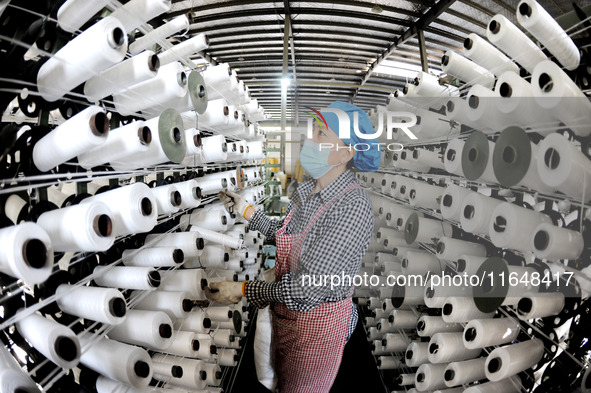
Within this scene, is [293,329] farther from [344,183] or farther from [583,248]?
[583,248]

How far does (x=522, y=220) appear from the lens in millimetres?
878

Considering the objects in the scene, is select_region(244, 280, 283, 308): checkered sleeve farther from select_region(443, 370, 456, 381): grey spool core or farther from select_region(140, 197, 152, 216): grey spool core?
select_region(443, 370, 456, 381): grey spool core

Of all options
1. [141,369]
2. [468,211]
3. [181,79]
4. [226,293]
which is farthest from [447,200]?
[141,369]

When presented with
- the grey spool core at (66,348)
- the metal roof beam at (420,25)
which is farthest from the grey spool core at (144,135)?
the metal roof beam at (420,25)

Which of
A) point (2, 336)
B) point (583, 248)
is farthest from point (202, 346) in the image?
point (583, 248)

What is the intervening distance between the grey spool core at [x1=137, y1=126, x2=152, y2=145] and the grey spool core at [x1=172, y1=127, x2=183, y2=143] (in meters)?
0.13

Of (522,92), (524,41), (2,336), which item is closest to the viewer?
(2,336)

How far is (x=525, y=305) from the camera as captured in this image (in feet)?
2.87

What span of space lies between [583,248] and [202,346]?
63.5 inches

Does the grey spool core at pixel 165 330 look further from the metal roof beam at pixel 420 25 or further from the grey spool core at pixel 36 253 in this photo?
the metal roof beam at pixel 420 25

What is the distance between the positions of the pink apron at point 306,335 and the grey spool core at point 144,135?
760mm

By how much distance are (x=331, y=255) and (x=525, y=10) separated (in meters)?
1.07

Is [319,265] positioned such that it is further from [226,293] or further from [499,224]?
[499,224]

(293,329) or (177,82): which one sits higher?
(177,82)
